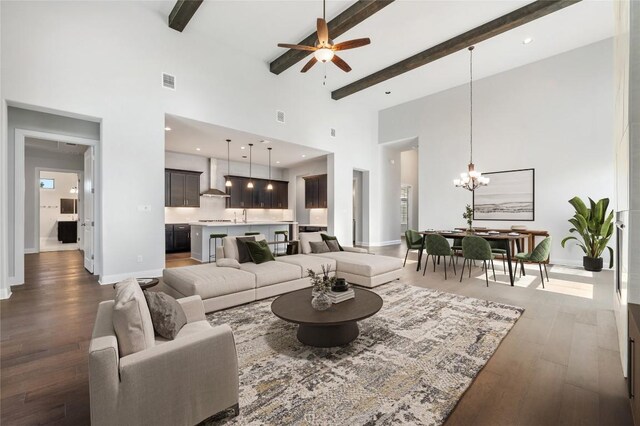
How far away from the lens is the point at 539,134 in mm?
6531

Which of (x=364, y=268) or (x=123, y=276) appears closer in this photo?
(x=364, y=268)

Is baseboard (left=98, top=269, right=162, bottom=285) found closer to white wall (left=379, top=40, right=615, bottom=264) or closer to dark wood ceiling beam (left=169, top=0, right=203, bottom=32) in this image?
dark wood ceiling beam (left=169, top=0, right=203, bottom=32)

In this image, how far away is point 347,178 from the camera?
8.70 metres

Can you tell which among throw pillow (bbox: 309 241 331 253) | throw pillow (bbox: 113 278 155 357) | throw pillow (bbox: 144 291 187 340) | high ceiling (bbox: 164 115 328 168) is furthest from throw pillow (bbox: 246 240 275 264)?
high ceiling (bbox: 164 115 328 168)

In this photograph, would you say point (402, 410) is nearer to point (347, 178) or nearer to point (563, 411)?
point (563, 411)

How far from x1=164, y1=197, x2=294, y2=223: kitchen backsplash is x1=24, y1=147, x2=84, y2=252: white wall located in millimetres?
3004

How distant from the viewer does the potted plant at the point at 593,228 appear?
17.3 ft

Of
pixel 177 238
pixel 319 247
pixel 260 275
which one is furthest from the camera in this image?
pixel 177 238

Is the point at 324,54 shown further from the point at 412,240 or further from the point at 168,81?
the point at 412,240

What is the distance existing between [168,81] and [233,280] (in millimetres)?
4052

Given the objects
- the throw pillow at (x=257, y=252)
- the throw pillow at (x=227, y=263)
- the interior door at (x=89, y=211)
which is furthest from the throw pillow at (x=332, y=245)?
the interior door at (x=89, y=211)

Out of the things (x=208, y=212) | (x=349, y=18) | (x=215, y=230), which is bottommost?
(x=215, y=230)

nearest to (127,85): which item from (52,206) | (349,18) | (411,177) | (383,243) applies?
(349,18)

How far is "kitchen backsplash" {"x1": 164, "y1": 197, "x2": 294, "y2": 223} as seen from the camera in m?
9.20
